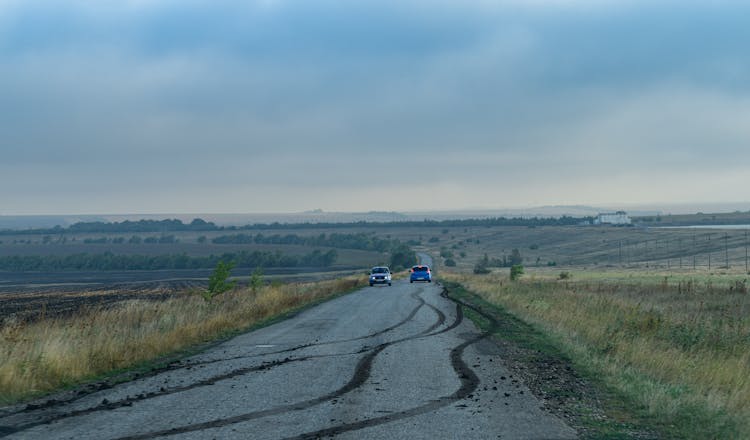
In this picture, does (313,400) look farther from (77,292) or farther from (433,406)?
(77,292)

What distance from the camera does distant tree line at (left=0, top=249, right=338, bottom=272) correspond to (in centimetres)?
13100

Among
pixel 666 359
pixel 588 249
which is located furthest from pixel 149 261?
pixel 666 359

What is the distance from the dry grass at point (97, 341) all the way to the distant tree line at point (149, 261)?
105 metres

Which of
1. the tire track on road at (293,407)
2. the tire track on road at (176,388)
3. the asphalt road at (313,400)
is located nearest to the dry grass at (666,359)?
the asphalt road at (313,400)

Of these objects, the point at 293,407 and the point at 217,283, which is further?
the point at 217,283

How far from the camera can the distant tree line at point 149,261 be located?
13100 cm

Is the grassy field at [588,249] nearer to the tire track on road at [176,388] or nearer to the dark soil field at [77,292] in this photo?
the dark soil field at [77,292]

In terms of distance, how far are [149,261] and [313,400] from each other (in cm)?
12984

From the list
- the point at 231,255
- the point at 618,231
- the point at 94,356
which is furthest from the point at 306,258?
the point at 94,356

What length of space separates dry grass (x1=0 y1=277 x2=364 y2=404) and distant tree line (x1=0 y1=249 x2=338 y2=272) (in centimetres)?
10499

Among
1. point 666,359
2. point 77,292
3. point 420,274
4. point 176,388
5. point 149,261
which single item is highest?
point 176,388

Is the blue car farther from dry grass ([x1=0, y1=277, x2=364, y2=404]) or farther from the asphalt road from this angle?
the asphalt road

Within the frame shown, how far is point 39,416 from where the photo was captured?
10.7m

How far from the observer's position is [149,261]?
444ft
